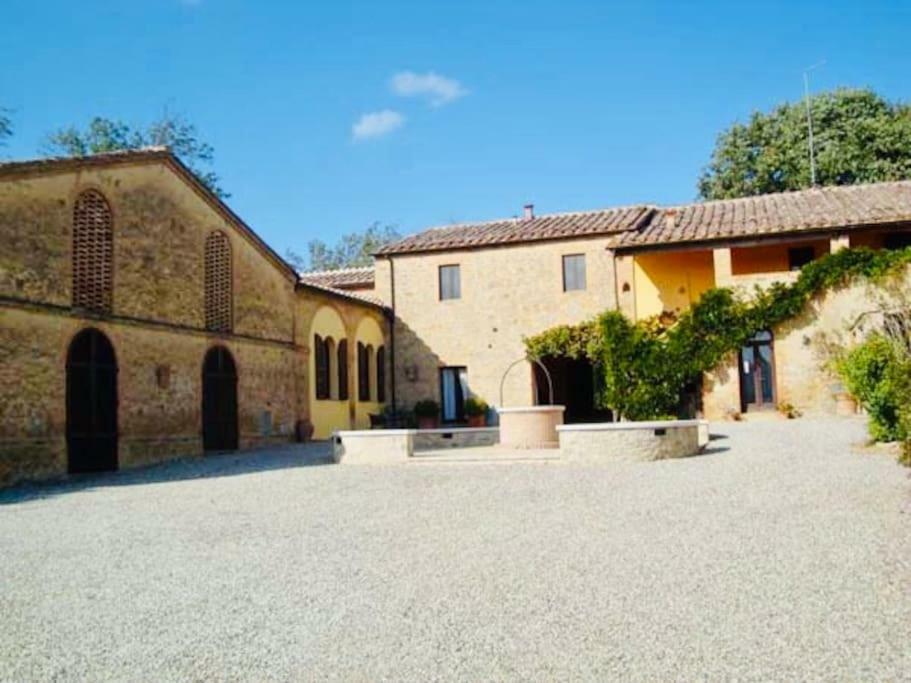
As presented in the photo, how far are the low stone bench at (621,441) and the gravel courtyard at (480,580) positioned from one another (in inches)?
77.6

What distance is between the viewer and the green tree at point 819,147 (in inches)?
1296

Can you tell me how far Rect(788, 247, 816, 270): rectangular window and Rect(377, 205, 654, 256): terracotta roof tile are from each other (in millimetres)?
4363

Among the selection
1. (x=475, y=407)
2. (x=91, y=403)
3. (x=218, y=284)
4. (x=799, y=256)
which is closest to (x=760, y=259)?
(x=799, y=256)

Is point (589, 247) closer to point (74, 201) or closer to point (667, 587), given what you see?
point (74, 201)

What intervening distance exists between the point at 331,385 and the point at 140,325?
777 cm

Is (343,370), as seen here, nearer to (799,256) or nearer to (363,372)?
(363,372)

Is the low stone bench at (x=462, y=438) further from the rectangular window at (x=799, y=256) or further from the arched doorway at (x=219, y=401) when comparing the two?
the rectangular window at (x=799, y=256)

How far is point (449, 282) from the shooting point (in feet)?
85.6

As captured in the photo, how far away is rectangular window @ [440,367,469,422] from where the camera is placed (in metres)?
25.8

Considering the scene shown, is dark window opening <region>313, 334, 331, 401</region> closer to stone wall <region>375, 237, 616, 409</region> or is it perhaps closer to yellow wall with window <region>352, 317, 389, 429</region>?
yellow wall with window <region>352, 317, 389, 429</region>

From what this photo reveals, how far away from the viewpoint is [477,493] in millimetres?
10562

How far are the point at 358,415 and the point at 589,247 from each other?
8638mm

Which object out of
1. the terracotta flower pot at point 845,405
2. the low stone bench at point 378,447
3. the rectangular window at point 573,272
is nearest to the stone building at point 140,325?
the low stone bench at point 378,447

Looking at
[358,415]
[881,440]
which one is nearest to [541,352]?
[358,415]
